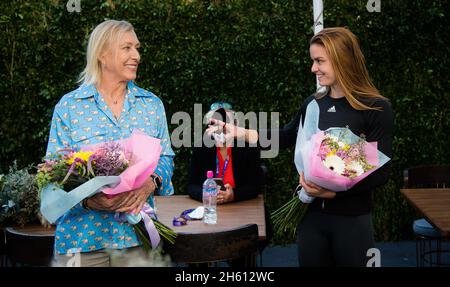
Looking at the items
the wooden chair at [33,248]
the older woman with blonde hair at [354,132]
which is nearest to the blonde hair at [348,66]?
the older woman with blonde hair at [354,132]

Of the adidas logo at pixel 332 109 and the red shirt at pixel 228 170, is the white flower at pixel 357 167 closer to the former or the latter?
the adidas logo at pixel 332 109

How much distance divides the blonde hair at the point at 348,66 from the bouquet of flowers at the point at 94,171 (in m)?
0.98

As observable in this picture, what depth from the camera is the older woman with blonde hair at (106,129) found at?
7.92 ft

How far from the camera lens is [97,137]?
2.46m

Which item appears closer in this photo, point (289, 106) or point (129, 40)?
point (129, 40)

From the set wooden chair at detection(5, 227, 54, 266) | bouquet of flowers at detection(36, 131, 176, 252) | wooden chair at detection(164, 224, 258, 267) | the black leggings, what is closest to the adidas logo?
the black leggings

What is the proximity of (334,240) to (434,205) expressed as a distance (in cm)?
132

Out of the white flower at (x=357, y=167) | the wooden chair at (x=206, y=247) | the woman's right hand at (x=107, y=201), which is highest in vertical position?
the white flower at (x=357, y=167)

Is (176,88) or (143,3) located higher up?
(143,3)

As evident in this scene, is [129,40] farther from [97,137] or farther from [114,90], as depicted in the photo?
[97,137]

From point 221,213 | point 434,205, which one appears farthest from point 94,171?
point 434,205
